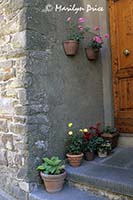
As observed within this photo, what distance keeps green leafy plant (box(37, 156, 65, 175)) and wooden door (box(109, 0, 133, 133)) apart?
3.86ft

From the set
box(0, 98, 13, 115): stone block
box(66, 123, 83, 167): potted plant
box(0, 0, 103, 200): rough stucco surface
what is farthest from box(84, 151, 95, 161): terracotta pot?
box(0, 98, 13, 115): stone block

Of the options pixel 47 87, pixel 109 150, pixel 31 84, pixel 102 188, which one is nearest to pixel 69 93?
pixel 47 87

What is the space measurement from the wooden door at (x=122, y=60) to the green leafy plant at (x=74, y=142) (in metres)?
0.72

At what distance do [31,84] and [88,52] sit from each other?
968 mm

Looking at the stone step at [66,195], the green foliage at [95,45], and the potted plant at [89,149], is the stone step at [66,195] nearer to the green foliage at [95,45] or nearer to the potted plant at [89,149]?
the potted plant at [89,149]

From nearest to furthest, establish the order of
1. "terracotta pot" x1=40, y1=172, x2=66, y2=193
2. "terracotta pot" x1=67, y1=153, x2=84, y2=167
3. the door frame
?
1. "terracotta pot" x1=40, y1=172, x2=66, y2=193
2. "terracotta pot" x1=67, y1=153, x2=84, y2=167
3. the door frame

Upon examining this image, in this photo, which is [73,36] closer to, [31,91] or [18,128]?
[31,91]

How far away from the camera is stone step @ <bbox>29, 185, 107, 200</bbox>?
7.48 feet

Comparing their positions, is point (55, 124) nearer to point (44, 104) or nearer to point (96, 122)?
point (44, 104)

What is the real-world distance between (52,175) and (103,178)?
487 millimetres

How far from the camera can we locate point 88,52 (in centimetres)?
311

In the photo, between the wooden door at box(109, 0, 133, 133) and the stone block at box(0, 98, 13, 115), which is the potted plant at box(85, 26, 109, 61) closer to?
the wooden door at box(109, 0, 133, 133)

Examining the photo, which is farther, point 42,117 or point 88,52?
point 88,52

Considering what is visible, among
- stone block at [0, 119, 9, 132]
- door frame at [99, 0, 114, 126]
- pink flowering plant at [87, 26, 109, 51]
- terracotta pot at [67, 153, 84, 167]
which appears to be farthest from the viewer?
door frame at [99, 0, 114, 126]
